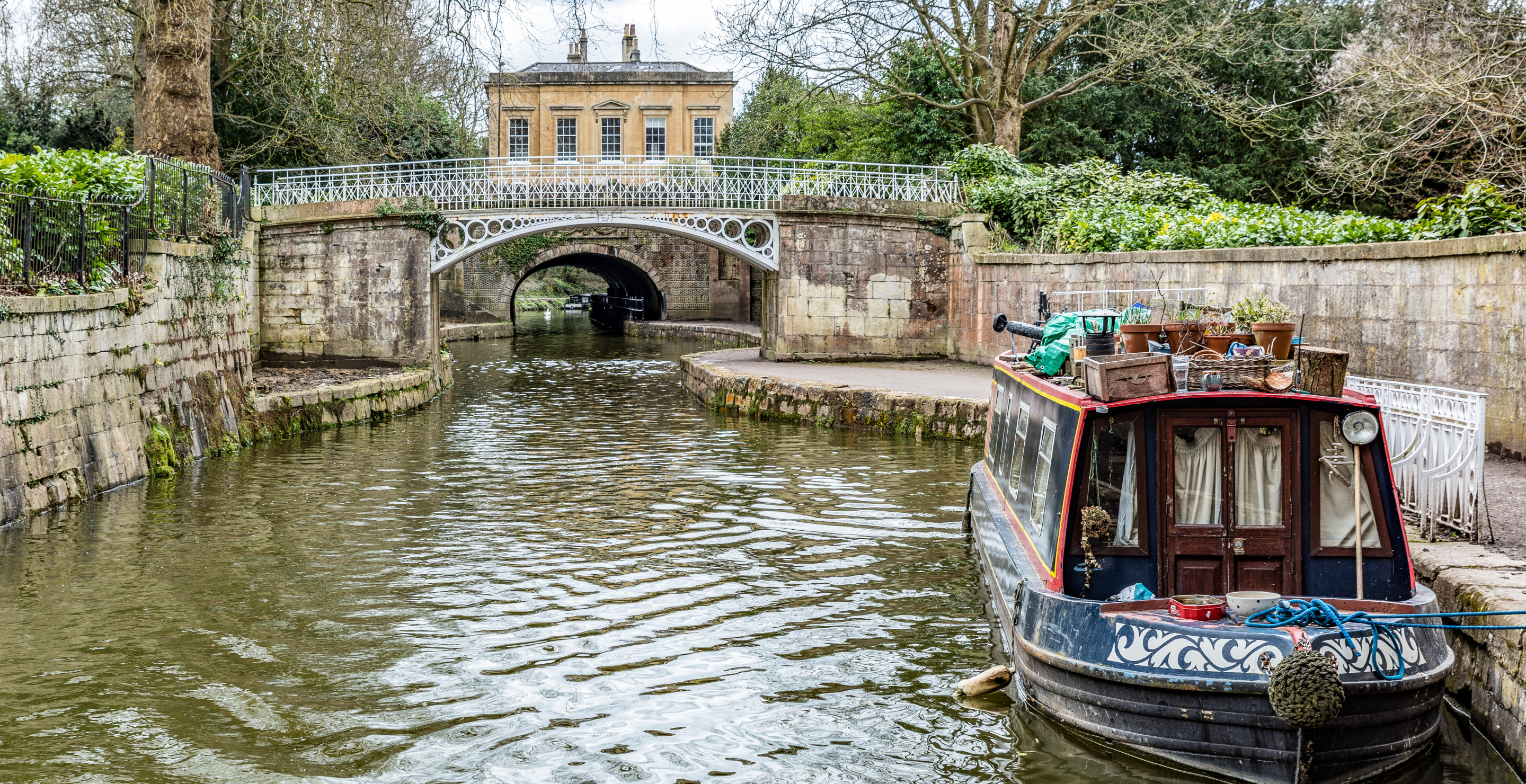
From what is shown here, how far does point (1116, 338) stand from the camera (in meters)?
6.64

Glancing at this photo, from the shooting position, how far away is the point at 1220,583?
546cm

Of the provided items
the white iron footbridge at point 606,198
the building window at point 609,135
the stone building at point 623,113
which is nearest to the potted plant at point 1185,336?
the white iron footbridge at point 606,198

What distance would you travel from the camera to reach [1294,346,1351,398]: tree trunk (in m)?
5.41

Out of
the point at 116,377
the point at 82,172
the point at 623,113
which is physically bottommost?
the point at 116,377

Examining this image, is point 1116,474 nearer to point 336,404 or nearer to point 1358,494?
point 1358,494

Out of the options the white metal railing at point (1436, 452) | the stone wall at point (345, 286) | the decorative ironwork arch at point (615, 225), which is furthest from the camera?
the decorative ironwork arch at point (615, 225)

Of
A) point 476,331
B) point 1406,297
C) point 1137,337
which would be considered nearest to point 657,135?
point 476,331

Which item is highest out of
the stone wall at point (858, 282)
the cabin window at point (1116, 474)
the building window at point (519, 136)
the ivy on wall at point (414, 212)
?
the building window at point (519, 136)

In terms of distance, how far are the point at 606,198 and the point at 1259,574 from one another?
17093 millimetres

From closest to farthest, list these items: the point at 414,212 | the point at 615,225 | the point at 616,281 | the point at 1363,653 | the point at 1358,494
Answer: the point at 1363,653 < the point at 1358,494 < the point at 414,212 < the point at 615,225 < the point at 616,281

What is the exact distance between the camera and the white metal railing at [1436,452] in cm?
654

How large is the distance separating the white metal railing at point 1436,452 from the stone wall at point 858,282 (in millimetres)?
13962

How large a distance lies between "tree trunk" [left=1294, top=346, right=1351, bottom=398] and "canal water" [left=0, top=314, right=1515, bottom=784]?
1.57 m

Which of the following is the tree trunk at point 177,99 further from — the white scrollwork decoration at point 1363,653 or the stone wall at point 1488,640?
the white scrollwork decoration at point 1363,653
